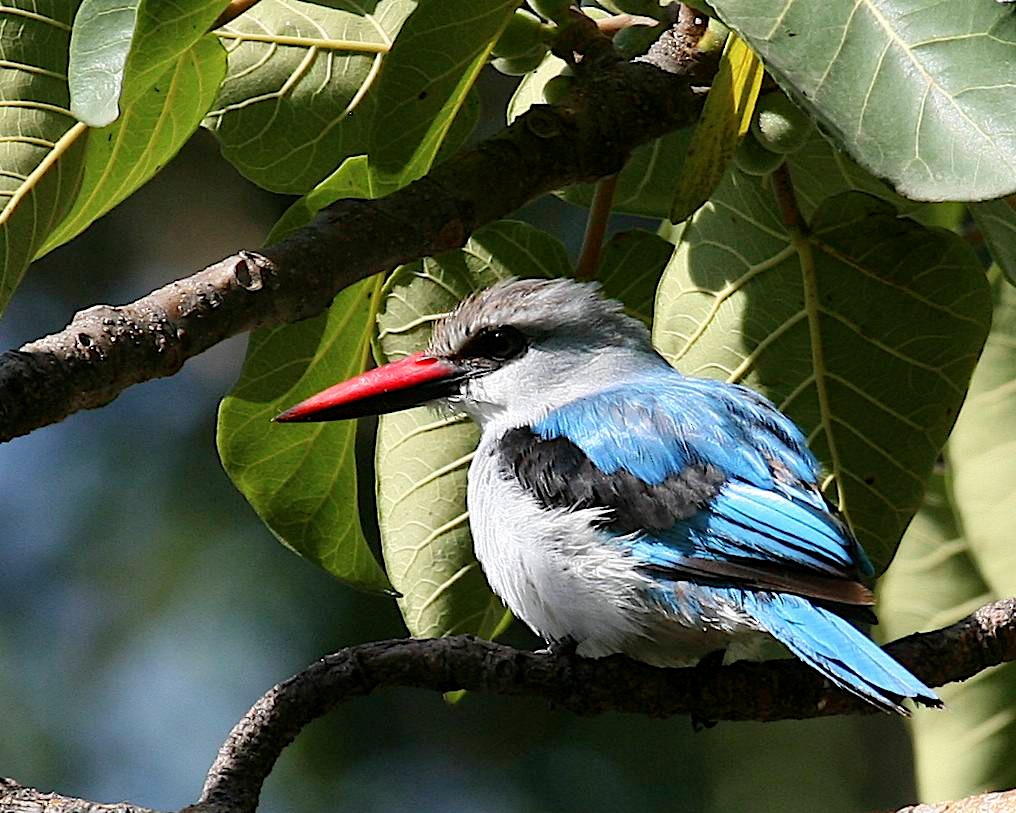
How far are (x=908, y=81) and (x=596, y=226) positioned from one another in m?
0.74

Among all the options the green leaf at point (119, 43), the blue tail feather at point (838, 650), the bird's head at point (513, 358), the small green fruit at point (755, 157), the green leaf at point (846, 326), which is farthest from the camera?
the bird's head at point (513, 358)

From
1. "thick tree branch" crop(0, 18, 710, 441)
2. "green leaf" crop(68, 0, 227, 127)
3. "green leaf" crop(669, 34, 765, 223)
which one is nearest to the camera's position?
"thick tree branch" crop(0, 18, 710, 441)

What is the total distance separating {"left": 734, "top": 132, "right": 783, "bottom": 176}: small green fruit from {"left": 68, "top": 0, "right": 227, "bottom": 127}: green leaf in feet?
2.30

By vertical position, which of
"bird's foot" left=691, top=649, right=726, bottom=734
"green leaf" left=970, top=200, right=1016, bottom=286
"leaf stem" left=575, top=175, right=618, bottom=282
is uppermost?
"green leaf" left=970, top=200, right=1016, bottom=286

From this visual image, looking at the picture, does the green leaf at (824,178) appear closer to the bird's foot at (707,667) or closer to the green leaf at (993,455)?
the green leaf at (993,455)

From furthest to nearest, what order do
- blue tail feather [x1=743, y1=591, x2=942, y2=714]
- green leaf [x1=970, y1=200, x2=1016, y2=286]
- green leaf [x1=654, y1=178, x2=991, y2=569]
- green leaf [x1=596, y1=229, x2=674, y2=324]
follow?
green leaf [x1=596, y1=229, x2=674, y2=324] < green leaf [x1=654, y1=178, x2=991, y2=569] < green leaf [x1=970, y1=200, x2=1016, y2=286] < blue tail feather [x1=743, y1=591, x2=942, y2=714]

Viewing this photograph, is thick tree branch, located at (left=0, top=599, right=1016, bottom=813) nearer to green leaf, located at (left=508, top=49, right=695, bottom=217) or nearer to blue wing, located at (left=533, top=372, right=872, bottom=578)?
blue wing, located at (left=533, top=372, right=872, bottom=578)

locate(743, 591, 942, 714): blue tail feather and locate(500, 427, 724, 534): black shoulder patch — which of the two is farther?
locate(500, 427, 724, 534): black shoulder patch

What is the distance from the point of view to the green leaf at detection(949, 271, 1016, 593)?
2.13 m

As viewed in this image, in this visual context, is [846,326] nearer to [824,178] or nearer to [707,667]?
[824,178]

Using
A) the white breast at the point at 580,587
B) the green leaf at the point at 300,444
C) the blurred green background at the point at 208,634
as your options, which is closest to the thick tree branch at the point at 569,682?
the white breast at the point at 580,587

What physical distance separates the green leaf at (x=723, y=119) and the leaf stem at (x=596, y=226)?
246mm

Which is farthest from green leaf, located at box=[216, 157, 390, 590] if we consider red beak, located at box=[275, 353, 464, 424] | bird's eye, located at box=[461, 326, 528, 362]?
bird's eye, located at box=[461, 326, 528, 362]

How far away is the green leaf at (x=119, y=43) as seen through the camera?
1.36m
